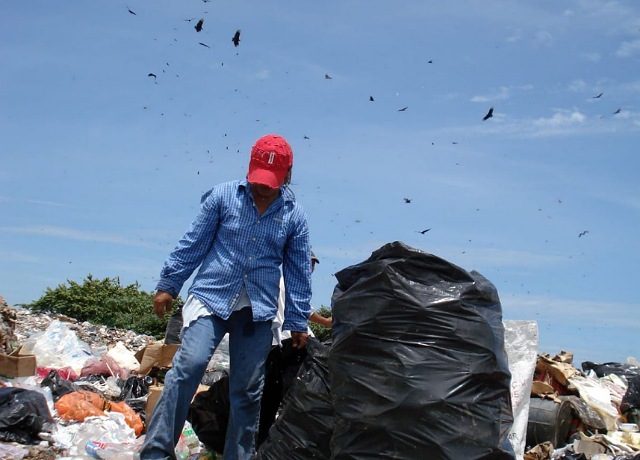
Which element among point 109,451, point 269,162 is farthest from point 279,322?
point 109,451

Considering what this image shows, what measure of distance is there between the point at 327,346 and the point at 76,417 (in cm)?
207

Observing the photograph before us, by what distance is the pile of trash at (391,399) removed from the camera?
2.65 m

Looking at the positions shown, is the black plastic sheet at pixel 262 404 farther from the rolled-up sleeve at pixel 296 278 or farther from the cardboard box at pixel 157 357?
the cardboard box at pixel 157 357

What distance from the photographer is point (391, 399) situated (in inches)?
104

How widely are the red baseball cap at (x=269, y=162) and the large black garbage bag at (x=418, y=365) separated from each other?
0.67m

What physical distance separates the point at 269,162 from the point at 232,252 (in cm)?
45

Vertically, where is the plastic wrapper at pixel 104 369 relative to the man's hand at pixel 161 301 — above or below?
below

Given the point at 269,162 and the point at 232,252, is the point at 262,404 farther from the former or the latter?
the point at 269,162

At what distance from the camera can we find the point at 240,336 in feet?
11.0

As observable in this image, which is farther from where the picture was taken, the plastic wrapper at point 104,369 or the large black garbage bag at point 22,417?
the plastic wrapper at point 104,369

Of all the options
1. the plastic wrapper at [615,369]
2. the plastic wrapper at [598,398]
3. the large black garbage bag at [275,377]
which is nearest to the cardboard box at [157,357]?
the large black garbage bag at [275,377]

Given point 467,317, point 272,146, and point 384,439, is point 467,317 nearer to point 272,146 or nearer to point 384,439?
point 384,439

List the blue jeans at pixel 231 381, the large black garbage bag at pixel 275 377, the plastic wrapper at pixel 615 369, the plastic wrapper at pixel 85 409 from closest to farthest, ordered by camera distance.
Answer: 1. the blue jeans at pixel 231 381
2. the large black garbage bag at pixel 275 377
3. the plastic wrapper at pixel 85 409
4. the plastic wrapper at pixel 615 369

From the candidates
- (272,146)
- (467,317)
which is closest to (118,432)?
(272,146)
